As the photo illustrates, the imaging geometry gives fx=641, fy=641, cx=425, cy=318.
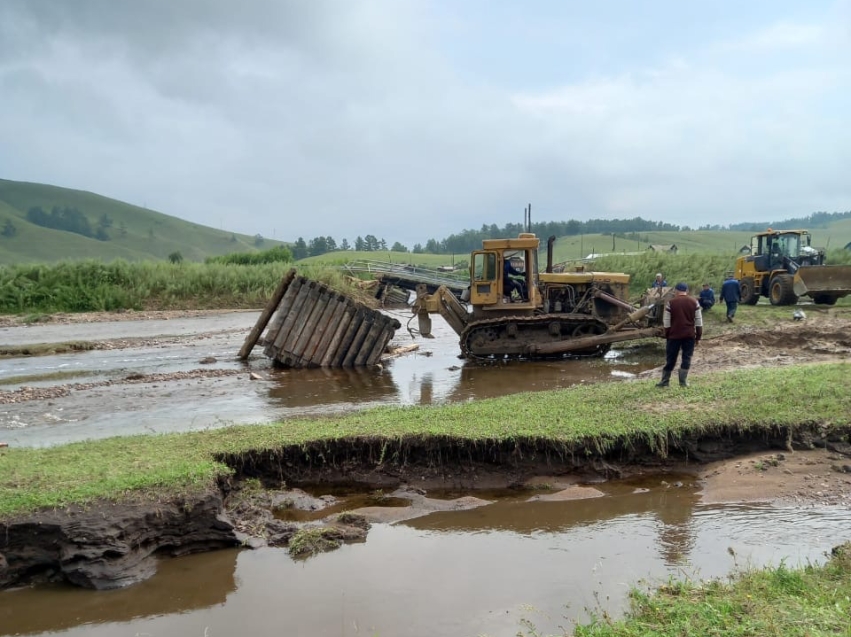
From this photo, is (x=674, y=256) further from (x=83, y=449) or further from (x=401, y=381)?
(x=83, y=449)

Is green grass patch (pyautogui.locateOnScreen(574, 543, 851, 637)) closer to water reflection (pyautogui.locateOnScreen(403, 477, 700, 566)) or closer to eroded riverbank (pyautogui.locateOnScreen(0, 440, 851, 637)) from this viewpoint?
eroded riverbank (pyautogui.locateOnScreen(0, 440, 851, 637))

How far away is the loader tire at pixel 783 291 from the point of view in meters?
22.2

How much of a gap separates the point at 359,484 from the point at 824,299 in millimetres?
21365

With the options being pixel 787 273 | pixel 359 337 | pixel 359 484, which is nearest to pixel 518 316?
pixel 359 337

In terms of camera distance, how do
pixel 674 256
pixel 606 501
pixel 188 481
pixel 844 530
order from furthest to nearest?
pixel 674 256
pixel 606 501
pixel 188 481
pixel 844 530

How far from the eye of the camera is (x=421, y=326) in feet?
55.9

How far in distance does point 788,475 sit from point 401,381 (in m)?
8.86

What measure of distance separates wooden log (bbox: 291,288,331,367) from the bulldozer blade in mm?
15891

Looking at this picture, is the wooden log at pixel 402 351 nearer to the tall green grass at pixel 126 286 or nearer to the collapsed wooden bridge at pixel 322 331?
the collapsed wooden bridge at pixel 322 331

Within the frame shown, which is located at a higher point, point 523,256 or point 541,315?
point 523,256

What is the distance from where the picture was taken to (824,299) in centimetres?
2255

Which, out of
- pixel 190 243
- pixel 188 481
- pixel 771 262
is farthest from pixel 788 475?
pixel 190 243

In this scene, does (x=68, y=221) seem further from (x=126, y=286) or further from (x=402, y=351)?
(x=402, y=351)

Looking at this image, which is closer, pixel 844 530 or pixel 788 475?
pixel 844 530
